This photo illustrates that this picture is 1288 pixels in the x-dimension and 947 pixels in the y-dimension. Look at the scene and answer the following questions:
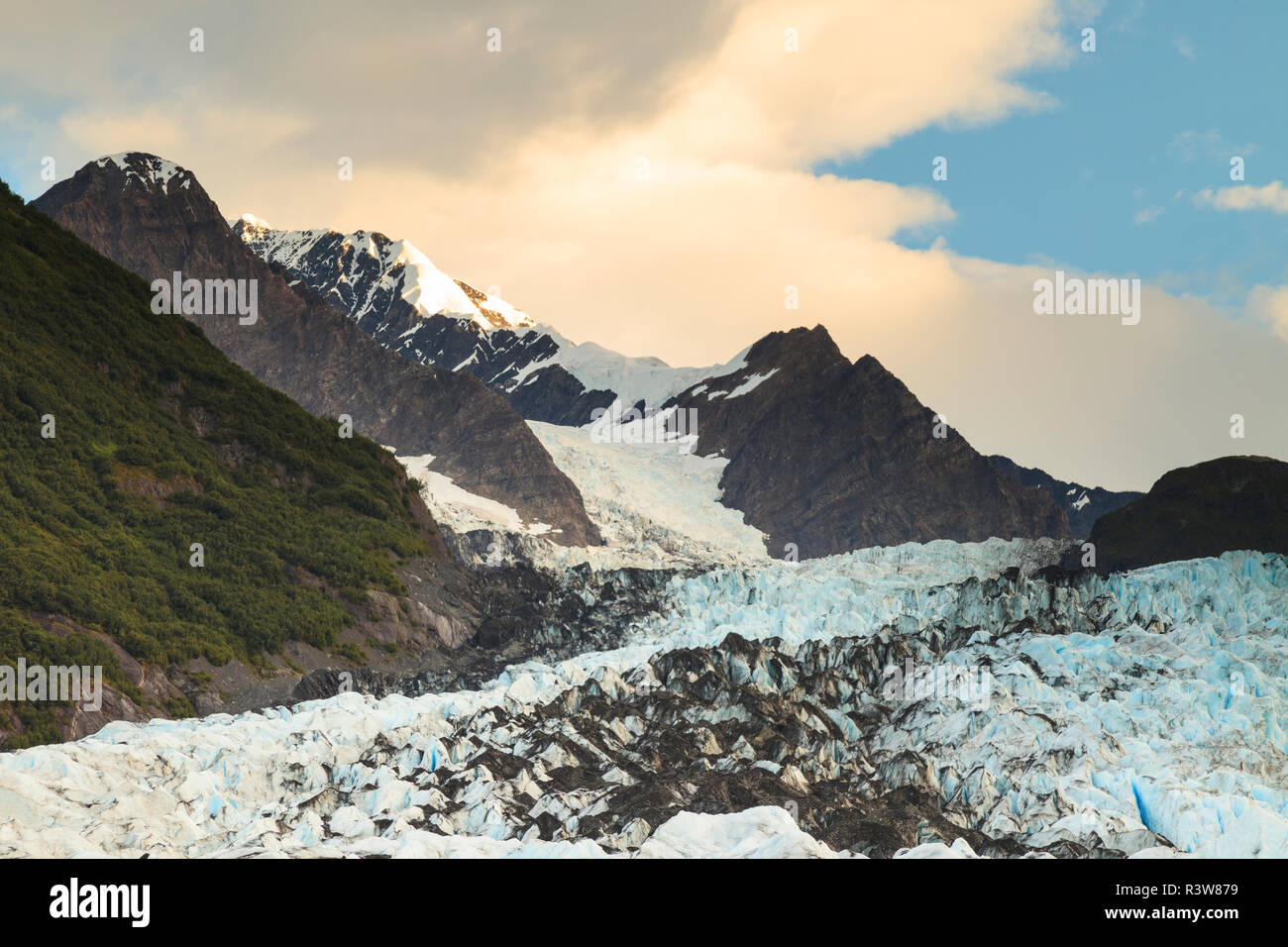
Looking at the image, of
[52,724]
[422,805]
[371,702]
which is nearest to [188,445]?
[52,724]

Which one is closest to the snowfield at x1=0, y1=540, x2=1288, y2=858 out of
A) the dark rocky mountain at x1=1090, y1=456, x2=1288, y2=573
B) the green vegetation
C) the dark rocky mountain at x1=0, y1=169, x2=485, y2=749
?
the dark rocky mountain at x1=0, y1=169, x2=485, y2=749

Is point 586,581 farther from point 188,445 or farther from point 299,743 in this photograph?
point 299,743

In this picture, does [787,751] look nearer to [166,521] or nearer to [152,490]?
[166,521]

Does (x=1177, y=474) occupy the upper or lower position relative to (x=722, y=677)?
upper

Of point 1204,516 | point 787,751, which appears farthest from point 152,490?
point 1204,516

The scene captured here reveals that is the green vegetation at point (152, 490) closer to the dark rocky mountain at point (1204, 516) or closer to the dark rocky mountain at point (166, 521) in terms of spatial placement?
the dark rocky mountain at point (166, 521)
